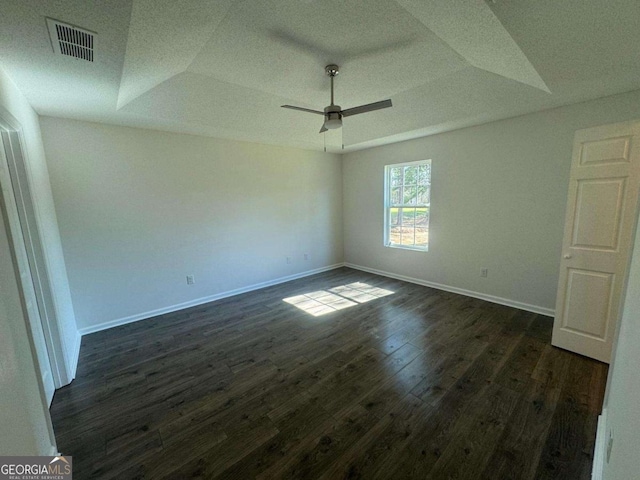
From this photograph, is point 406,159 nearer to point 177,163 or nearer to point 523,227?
point 523,227

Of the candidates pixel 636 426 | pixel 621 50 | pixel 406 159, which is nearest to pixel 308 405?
pixel 636 426

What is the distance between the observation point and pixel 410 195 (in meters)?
4.52

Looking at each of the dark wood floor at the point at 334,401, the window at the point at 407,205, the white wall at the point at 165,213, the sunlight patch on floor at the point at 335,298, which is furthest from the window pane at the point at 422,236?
the white wall at the point at 165,213

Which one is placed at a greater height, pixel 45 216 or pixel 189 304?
pixel 45 216

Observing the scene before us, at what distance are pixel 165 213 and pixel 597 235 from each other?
15.3 ft

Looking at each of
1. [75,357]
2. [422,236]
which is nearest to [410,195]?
[422,236]

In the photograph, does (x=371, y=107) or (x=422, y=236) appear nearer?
(x=371, y=107)

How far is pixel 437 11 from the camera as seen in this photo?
5.25 ft

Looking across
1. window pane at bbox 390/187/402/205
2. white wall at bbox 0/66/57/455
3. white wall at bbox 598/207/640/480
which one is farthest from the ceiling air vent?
window pane at bbox 390/187/402/205

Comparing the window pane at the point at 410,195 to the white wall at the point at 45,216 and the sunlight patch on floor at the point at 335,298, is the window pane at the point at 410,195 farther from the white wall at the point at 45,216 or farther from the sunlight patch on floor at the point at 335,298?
the white wall at the point at 45,216

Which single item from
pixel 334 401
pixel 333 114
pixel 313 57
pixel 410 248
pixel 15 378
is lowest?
pixel 334 401

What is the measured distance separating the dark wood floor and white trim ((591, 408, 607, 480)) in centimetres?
5

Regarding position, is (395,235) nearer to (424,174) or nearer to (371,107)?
(424,174)

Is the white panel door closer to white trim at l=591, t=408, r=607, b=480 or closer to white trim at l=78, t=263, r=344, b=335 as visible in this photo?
white trim at l=591, t=408, r=607, b=480
